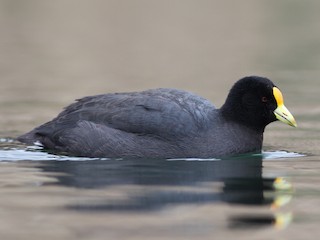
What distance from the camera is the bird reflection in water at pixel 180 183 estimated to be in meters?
8.27

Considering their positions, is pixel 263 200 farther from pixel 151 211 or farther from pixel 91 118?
pixel 91 118

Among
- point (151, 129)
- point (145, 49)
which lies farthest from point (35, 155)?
point (145, 49)

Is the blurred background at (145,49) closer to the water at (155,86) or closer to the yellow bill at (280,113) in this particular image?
the water at (155,86)

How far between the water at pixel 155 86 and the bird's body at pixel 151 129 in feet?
0.69

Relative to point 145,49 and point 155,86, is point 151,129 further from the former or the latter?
point 145,49

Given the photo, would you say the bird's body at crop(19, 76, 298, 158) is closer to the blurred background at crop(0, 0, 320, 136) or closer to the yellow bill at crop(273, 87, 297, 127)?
the yellow bill at crop(273, 87, 297, 127)

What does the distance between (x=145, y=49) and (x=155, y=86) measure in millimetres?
6824

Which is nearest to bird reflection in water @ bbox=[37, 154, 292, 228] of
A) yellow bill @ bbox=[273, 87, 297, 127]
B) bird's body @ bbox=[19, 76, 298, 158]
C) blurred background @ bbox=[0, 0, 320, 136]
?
bird's body @ bbox=[19, 76, 298, 158]

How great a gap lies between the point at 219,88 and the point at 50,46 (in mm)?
8072

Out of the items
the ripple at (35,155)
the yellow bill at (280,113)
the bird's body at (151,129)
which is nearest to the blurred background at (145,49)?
the ripple at (35,155)

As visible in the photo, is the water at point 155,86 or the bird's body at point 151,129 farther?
the bird's body at point 151,129

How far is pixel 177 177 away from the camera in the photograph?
995 centimetres

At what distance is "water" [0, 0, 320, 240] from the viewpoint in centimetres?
778

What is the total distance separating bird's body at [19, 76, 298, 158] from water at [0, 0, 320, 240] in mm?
211
